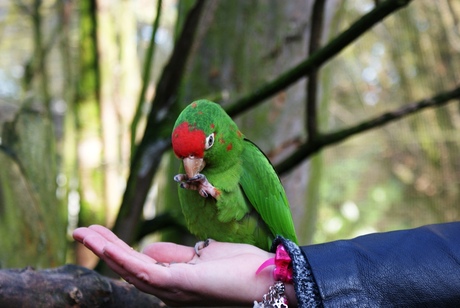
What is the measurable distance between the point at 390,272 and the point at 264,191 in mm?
576

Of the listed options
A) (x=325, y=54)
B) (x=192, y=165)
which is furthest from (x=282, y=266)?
(x=325, y=54)

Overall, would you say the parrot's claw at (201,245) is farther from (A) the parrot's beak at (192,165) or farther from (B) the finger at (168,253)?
(A) the parrot's beak at (192,165)

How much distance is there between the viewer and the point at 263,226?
145 cm

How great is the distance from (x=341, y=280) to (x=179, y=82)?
0.96 meters

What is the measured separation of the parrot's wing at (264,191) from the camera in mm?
1427

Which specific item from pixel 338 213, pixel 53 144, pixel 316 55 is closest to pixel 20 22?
pixel 53 144

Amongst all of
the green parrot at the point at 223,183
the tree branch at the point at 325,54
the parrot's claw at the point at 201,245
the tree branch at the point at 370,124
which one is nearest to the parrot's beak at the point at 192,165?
the green parrot at the point at 223,183

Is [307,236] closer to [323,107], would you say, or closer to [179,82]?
[323,107]

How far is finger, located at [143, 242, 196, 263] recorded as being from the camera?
1.15 meters

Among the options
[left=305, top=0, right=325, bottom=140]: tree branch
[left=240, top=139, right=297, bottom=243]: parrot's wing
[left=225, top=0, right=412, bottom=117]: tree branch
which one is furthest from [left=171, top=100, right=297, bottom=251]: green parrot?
[left=305, top=0, right=325, bottom=140]: tree branch

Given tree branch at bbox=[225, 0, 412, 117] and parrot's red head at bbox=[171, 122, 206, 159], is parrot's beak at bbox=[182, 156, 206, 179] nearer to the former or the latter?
parrot's red head at bbox=[171, 122, 206, 159]

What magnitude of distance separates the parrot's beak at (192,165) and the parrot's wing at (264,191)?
0.55ft

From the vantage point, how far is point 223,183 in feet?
4.56

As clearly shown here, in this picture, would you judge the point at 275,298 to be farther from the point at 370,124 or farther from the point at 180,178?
the point at 370,124
